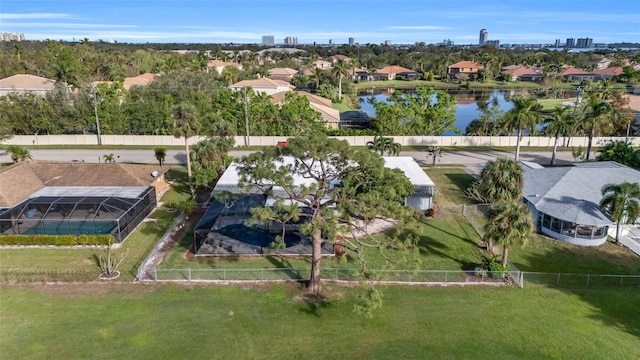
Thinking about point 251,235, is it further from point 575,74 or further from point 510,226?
point 575,74

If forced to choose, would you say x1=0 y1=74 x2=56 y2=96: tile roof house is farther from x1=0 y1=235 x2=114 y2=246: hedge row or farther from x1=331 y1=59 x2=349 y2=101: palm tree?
x1=331 y1=59 x2=349 y2=101: palm tree

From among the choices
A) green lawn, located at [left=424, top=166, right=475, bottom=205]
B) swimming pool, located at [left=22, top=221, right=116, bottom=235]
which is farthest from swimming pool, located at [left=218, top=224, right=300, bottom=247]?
green lawn, located at [left=424, top=166, right=475, bottom=205]

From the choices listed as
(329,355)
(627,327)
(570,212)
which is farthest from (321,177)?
(570,212)

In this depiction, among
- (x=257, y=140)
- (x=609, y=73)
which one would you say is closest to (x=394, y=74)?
(x=609, y=73)

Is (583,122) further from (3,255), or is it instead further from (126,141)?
(126,141)

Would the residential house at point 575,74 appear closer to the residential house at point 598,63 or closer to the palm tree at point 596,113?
the residential house at point 598,63

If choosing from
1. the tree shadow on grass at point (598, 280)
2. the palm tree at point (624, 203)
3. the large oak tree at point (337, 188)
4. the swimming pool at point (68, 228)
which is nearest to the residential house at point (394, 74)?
the palm tree at point (624, 203)
